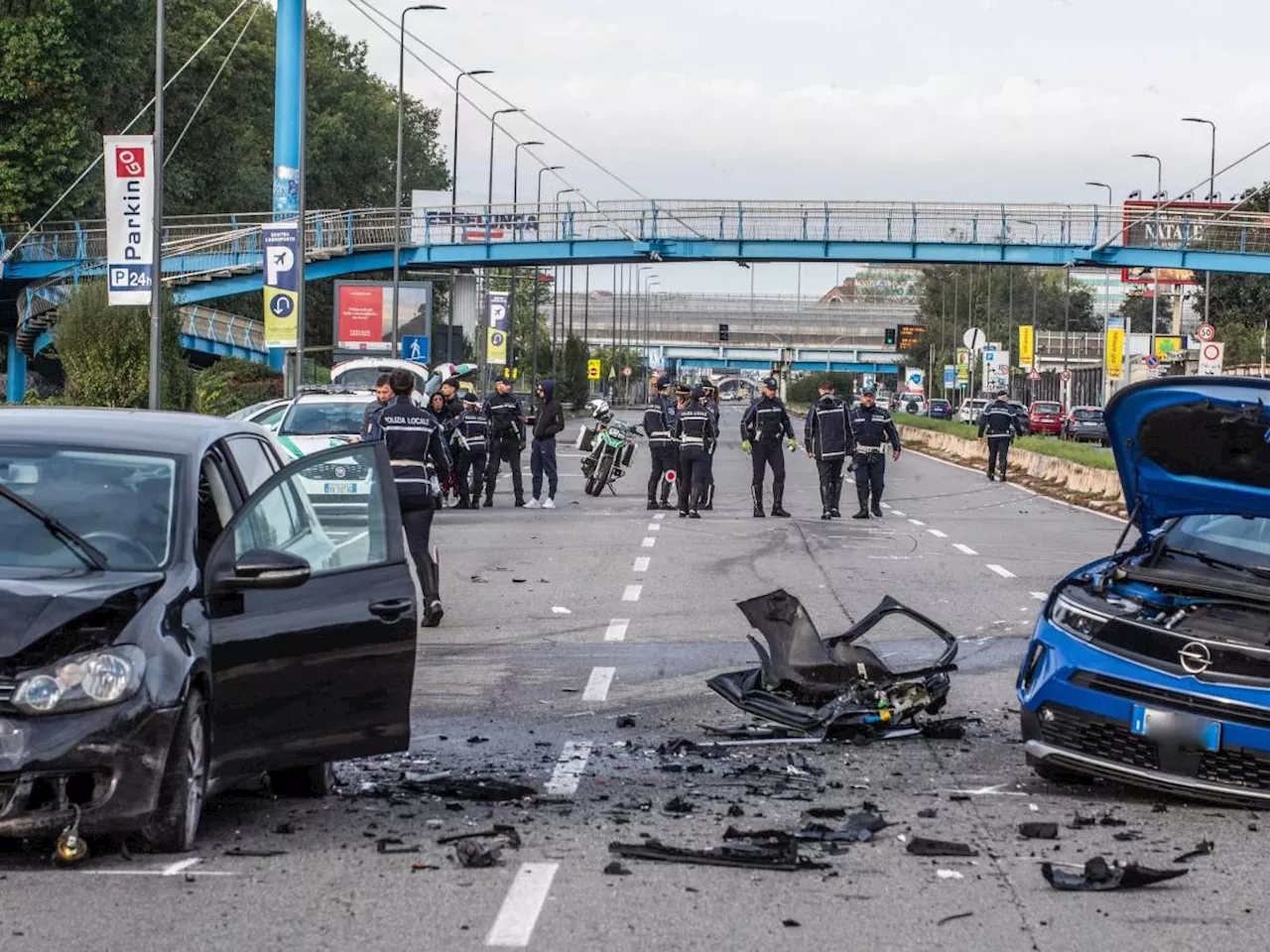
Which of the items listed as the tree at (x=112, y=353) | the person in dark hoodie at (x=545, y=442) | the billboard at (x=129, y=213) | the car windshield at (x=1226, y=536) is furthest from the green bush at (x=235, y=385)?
the car windshield at (x=1226, y=536)

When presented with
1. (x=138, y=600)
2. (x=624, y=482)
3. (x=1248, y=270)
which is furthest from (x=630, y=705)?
(x=1248, y=270)

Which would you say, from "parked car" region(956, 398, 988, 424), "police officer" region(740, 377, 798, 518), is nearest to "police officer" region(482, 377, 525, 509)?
"police officer" region(740, 377, 798, 518)

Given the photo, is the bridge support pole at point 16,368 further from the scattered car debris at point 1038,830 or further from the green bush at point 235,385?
the scattered car debris at point 1038,830

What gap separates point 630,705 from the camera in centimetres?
1031

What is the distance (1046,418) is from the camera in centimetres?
7856

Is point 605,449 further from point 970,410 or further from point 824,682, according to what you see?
point 970,410

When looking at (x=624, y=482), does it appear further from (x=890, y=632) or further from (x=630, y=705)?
(x=630, y=705)

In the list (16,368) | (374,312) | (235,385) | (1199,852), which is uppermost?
(374,312)

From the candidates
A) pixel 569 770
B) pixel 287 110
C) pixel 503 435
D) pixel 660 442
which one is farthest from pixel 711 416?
pixel 287 110

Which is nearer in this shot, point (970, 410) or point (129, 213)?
point (129, 213)

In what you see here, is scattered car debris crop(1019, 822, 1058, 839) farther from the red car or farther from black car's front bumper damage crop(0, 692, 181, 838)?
the red car

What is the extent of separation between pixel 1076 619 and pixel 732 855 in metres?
2.12

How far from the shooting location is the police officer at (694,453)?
27203 millimetres

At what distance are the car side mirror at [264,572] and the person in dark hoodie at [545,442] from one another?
21948 mm
